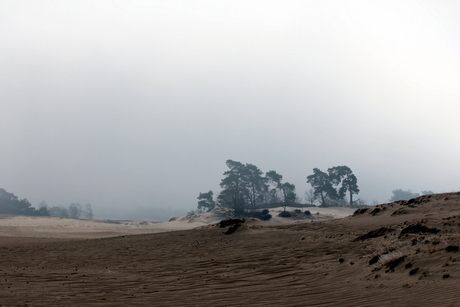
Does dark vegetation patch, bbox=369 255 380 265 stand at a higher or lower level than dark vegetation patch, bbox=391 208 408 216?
lower

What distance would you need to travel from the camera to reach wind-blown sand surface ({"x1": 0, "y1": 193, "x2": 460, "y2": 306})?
9.08 meters

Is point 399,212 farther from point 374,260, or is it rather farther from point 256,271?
point 256,271

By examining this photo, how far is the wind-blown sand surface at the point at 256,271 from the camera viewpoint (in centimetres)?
908

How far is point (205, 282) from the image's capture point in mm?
11625

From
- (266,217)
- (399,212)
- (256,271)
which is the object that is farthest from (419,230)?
(266,217)

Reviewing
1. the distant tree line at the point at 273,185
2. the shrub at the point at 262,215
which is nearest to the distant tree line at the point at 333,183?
the distant tree line at the point at 273,185

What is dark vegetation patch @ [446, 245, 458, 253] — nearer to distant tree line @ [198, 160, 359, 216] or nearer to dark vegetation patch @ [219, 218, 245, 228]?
dark vegetation patch @ [219, 218, 245, 228]

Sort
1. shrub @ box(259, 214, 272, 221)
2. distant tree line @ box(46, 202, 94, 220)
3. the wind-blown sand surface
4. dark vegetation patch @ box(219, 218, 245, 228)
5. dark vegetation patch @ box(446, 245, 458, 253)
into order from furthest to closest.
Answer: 1. distant tree line @ box(46, 202, 94, 220)
2. shrub @ box(259, 214, 272, 221)
3. dark vegetation patch @ box(219, 218, 245, 228)
4. dark vegetation patch @ box(446, 245, 458, 253)
5. the wind-blown sand surface

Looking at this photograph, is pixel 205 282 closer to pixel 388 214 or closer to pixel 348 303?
pixel 348 303

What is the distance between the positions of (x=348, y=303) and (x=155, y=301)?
4.31m

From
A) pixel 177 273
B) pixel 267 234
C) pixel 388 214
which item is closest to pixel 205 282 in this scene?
pixel 177 273

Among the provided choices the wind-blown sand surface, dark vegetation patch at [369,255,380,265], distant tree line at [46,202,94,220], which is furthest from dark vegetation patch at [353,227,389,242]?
distant tree line at [46,202,94,220]

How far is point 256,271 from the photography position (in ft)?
41.9

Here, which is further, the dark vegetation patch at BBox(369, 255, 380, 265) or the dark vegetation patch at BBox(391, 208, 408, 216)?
the dark vegetation patch at BBox(391, 208, 408, 216)
